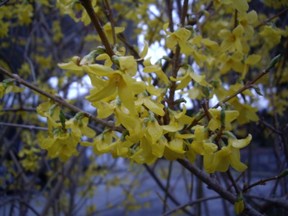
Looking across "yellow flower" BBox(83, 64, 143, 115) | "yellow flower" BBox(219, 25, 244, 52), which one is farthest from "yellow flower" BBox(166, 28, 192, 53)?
"yellow flower" BBox(83, 64, 143, 115)

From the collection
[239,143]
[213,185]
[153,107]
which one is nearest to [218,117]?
[239,143]

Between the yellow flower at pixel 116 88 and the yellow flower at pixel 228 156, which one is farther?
the yellow flower at pixel 228 156

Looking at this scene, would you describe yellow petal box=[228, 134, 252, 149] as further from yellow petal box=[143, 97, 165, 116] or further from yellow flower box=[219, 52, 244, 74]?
yellow flower box=[219, 52, 244, 74]

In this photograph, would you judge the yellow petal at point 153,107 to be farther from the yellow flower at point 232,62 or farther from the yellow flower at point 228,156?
the yellow flower at point 232,62

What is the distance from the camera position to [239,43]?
129cm

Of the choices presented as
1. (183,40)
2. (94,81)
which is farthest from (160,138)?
(183,40)

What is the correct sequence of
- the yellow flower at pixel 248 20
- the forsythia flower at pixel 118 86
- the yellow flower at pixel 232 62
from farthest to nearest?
the yellow flower at pixel 232 62
the yellow flower at pixel 248 20
the forsythia flower at pixel 118 86

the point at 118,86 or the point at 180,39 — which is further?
the point at 180,39

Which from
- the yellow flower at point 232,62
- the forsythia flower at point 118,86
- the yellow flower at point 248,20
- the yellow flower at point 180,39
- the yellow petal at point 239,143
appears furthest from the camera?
the yellow flower at point 232,62

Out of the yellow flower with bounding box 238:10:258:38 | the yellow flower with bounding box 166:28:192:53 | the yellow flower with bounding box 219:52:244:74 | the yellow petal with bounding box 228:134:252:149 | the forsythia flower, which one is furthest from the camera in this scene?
the yellow flower with bounding box 219:52:244:74

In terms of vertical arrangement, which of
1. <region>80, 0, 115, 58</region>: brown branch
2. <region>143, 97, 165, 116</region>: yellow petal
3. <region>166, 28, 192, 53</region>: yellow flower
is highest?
<region>166, 28, 192, 53</region>: yellow flower

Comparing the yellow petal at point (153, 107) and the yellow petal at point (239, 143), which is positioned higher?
the yellow petal at point (153, 107)

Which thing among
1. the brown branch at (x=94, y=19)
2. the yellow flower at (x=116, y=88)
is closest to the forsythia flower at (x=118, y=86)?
the yellow flower at (x=116, y=88)

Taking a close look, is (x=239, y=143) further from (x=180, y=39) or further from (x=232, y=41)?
(x=232, y=41)
